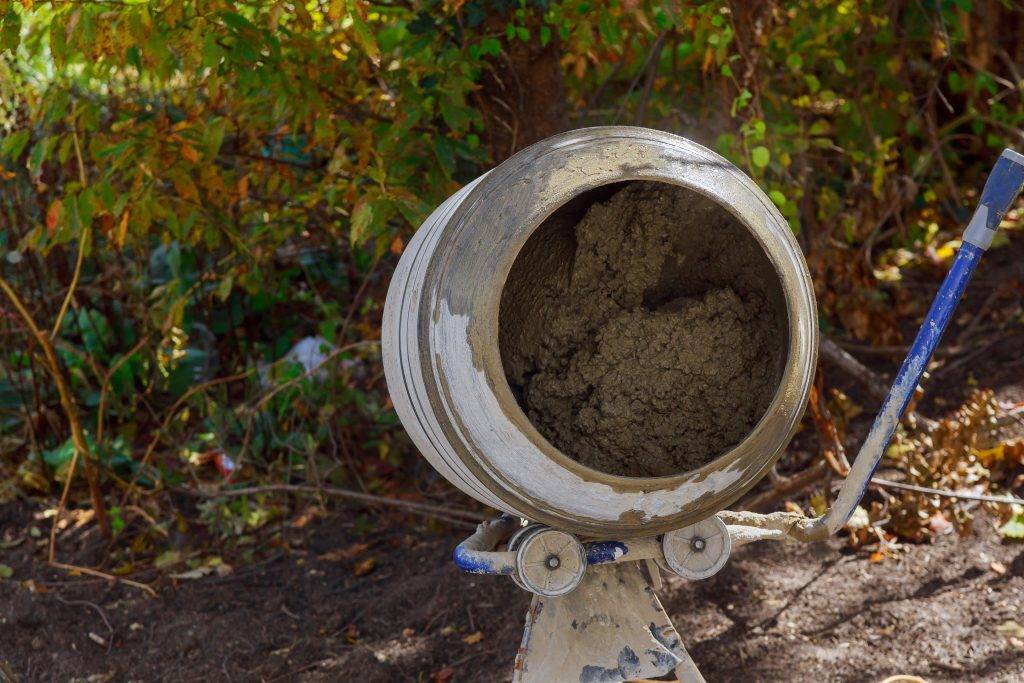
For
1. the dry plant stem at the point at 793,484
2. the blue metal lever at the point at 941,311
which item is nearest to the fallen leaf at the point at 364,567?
the dry plant stem at the point at 793,484

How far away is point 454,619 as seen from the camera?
3031 millimetres

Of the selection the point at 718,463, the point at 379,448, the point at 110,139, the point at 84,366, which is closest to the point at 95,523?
the point at 84,366

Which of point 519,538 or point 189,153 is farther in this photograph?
point 189,153

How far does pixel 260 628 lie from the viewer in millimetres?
3129

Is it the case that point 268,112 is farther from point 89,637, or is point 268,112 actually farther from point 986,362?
point 986,362

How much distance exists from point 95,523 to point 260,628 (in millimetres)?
1074

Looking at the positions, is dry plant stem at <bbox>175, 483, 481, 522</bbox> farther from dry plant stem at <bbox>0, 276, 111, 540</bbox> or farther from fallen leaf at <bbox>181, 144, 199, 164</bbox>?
fallen leaf at <bbox>181, 144, 199, 164</bbox>

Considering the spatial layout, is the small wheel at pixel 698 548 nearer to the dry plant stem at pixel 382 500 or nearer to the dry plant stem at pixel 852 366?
the dry plant stem at pixel 382 500

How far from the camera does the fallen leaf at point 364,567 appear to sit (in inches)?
135

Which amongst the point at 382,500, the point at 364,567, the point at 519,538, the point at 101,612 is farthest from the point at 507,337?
the point at 101,612

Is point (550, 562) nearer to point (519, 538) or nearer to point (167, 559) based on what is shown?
point (519, 538)

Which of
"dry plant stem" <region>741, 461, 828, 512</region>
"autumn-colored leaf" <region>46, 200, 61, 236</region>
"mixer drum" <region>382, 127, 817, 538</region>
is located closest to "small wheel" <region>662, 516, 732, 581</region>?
"mixer drum" <region>382, 127, 817, 538</region>

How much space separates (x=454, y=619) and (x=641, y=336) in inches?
56.4

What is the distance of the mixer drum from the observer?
5.77 feet
